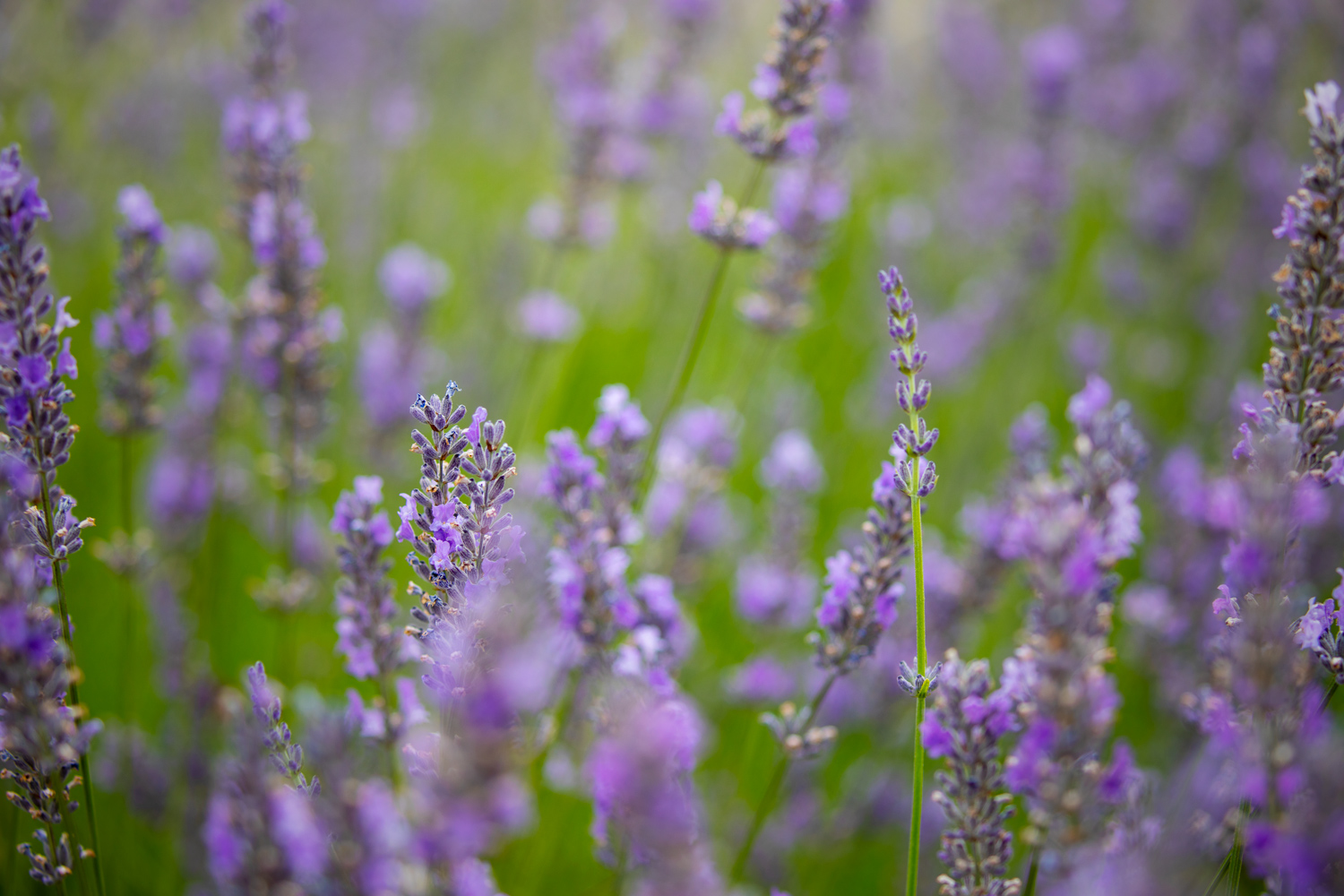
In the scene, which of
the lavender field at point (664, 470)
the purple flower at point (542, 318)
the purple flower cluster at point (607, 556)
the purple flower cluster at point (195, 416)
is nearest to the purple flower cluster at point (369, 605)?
the lavender field at point (664, 470)

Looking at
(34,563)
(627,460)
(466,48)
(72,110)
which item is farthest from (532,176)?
(34,563)

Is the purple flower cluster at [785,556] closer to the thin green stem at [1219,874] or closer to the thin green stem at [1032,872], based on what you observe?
the thin green stem at [1032,872]

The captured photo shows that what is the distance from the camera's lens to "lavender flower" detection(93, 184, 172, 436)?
2.12 metres

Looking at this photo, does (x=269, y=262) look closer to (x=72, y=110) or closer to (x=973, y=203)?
(x=72, y=110)

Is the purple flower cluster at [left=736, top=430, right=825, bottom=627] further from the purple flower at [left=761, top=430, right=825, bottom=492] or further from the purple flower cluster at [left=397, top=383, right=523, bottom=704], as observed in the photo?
the purple flower cluster at [left=397, top=383, right=523, bottom=704]

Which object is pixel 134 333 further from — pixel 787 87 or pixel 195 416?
pixel 787 87

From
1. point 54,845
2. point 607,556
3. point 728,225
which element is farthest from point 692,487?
point 54,845

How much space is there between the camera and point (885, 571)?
1.54m

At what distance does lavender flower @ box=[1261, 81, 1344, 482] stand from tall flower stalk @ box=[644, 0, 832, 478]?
3.43 ft

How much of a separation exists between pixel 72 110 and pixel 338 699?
16.5 ft

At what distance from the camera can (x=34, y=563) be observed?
1.27m

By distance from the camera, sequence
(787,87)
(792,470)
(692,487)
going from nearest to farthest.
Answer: (787,87) → (692,487) → (792,470)

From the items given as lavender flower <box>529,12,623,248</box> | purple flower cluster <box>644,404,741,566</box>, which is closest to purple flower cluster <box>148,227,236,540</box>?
lavender flower <box>529,12,623,248</box>

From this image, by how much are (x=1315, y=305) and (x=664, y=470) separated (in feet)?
6.03
